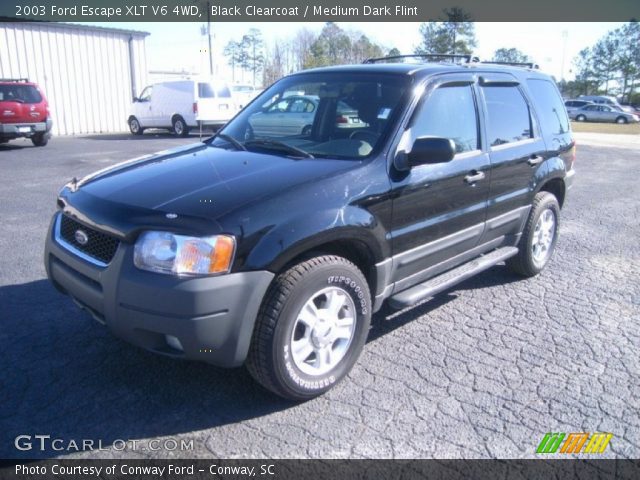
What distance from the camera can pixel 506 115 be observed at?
4629 mm

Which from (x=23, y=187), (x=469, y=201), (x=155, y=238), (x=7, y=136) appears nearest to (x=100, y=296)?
(x=155, y=238)

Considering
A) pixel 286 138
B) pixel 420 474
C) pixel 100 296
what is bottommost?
pixel 420 474

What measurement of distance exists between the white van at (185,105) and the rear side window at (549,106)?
46.1 ft

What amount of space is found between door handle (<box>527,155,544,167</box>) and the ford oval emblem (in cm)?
359

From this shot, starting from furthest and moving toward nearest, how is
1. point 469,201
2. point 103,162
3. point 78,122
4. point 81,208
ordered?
point 78,122
point 103,162
point 469,201
point 81,208

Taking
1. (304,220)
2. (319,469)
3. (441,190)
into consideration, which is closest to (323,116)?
(441,190)

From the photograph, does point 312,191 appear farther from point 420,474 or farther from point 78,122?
point 78,122

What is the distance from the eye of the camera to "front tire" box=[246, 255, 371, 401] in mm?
2881

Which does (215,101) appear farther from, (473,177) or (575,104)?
(575,104)

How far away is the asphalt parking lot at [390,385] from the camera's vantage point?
111 inches

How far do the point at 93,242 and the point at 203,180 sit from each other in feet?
2.27

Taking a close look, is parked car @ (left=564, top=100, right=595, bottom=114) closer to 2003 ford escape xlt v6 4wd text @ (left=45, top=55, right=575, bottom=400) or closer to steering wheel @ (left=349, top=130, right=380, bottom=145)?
2003 ford escape xlt v6 4wd text @ (left=45, top=55, right=575, bottom=400)

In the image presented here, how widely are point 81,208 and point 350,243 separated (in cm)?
156

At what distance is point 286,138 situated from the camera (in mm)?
3988
